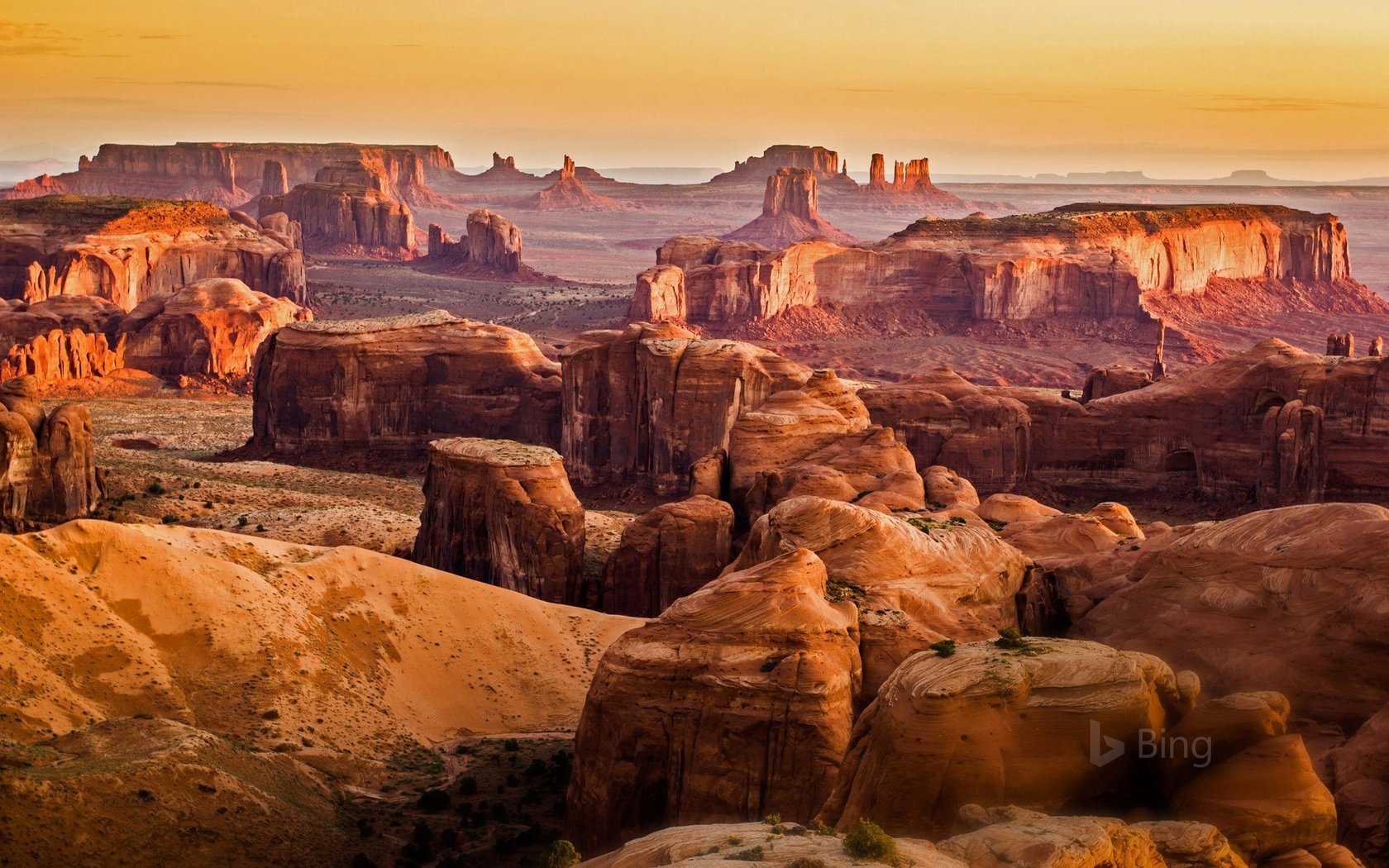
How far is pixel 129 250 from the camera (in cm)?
13188

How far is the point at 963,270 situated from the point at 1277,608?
113 m

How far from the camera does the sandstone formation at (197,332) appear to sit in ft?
349

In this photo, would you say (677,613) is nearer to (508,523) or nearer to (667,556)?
(667,556)

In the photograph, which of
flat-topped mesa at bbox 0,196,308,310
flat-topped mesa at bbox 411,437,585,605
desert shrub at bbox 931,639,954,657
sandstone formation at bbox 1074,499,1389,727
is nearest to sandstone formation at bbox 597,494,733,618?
flat-topped mesa at bbox 411,437,585,605

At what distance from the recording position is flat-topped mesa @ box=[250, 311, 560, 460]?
8150 centimetres

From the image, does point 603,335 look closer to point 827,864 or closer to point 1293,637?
point 1293,637

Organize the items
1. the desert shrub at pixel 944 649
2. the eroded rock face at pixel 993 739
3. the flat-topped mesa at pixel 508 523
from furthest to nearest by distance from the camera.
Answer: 1. the flat-topped mesa at pixel 508 523
2. the desert shrub at pixel 944 649
3. the eroded rock face at pixel 993 739

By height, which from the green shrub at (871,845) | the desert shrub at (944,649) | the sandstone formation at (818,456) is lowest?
the sandstone formation at (818,456)

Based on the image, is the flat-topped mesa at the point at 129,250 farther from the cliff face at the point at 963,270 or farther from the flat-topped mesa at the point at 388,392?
the flat-topped mesa at the point at 388,392

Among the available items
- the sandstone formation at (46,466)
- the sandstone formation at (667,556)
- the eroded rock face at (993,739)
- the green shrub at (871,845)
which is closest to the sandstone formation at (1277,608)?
the eroded rock face at (993,739)

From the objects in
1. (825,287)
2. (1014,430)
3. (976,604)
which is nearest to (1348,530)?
(976,604)

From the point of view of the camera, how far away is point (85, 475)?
60719 mm

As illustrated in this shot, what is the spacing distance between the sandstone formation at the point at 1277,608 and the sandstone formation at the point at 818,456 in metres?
12.5

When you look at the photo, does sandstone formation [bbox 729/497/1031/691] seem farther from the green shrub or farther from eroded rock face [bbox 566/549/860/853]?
the green shrub
